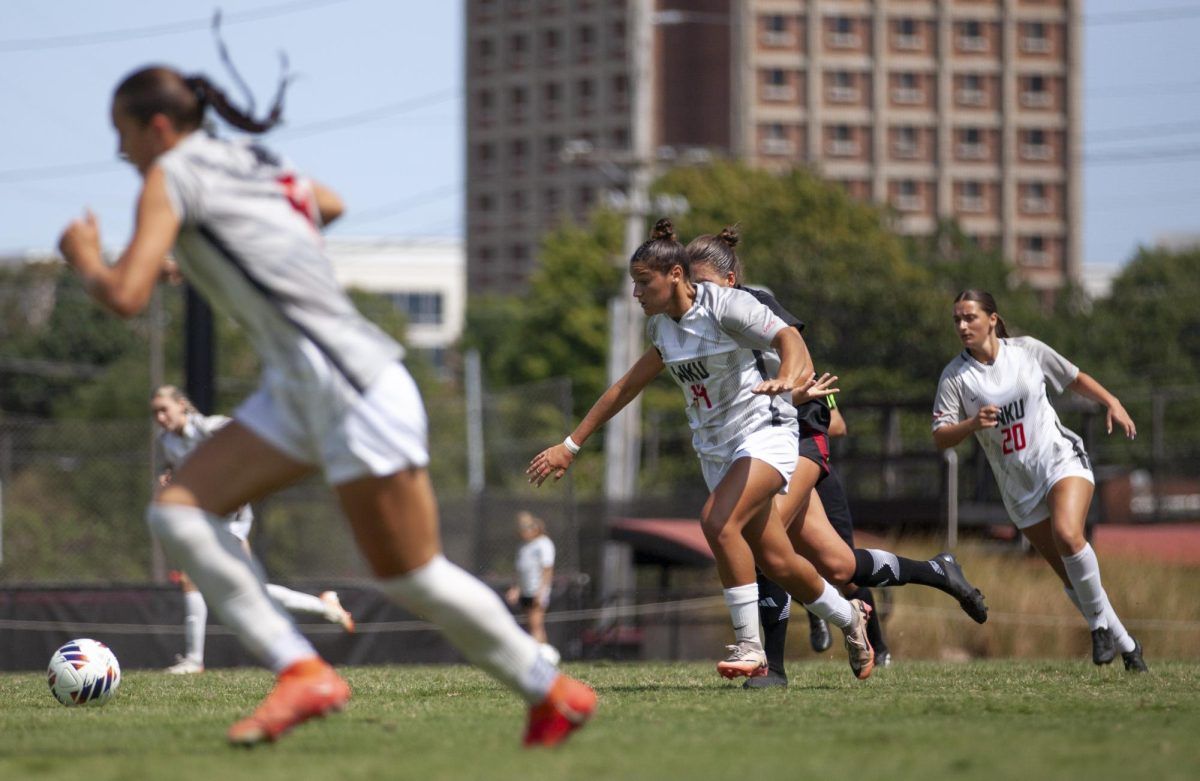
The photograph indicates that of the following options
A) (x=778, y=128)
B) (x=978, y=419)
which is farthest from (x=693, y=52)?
(x=978, y=419)

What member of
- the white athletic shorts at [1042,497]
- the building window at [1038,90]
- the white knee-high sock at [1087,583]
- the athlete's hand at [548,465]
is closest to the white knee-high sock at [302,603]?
the athlete's hand at [548,465]

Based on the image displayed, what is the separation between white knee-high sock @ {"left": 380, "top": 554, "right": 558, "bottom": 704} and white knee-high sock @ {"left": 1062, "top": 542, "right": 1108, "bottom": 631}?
15.3 ft

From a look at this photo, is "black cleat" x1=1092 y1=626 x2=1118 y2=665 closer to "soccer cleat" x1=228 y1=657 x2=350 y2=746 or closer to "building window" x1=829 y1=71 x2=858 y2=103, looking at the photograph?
"soccer cleat" x1=228 y1=657 x2=350 y2=746

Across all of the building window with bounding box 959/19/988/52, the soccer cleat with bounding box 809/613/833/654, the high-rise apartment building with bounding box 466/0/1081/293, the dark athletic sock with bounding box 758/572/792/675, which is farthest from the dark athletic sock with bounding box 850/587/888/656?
the building window with bounding box 959/19/988/52

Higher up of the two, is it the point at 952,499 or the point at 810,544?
the point at 810,544

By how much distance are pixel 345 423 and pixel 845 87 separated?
99.0 m

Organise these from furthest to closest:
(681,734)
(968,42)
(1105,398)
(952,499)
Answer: (968,42) < (952,499) < (1105,398) < (681,734)

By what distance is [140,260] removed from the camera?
5.04 m

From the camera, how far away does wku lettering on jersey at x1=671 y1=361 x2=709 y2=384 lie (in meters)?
7.88

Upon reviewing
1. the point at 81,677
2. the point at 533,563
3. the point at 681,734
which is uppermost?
the point at 681,734

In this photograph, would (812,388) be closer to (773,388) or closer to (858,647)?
(773,388)

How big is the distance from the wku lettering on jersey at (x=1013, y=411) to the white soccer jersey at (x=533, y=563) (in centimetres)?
1115

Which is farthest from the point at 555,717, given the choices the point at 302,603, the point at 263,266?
the point at 302,603

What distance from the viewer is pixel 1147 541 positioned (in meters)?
24.2
